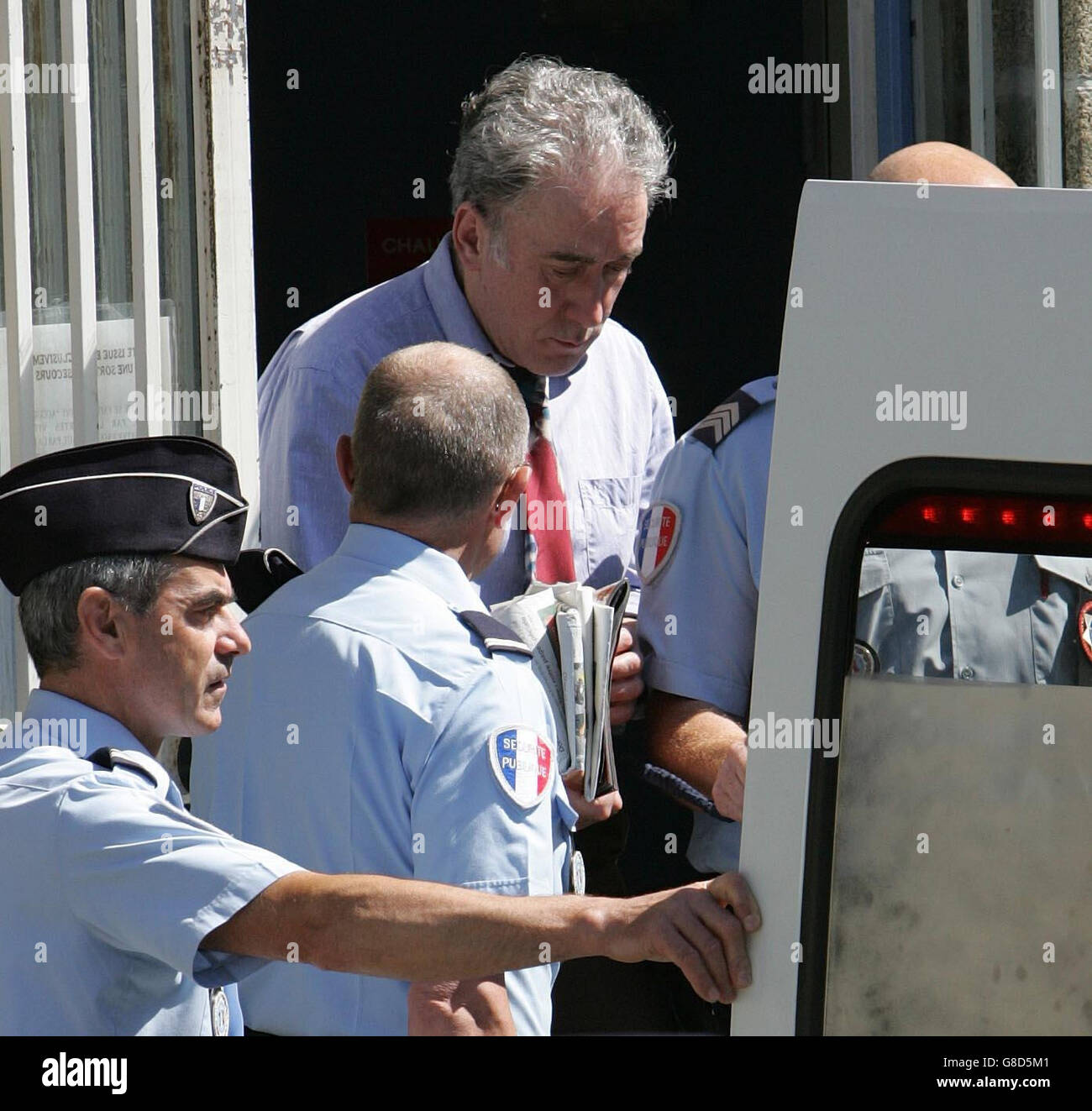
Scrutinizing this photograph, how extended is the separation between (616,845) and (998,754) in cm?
127

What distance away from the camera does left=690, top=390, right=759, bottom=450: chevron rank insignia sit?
247 centimetres

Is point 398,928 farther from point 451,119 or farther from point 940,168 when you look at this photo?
point 451,119

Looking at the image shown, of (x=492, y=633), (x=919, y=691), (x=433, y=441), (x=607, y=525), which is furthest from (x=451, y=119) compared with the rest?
(x=919, y=691)

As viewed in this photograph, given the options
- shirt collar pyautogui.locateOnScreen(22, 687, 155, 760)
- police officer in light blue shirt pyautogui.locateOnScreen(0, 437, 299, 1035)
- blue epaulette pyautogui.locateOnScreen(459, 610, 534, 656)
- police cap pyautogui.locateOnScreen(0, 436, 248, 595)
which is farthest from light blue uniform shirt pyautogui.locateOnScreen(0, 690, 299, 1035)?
blue epaulette pyautogui.locateOnScreen(459, 610, 534, 656)

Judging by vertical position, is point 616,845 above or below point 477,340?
below

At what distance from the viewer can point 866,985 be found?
1.52 metres

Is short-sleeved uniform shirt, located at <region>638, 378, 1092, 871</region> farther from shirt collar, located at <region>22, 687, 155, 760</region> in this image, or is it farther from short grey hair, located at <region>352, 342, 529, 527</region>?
shirt collar, located at <region>22, 687, 155, 760</region>

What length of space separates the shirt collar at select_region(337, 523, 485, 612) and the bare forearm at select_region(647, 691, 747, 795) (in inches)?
13.5

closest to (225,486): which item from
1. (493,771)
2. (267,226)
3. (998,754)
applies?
(493,771)

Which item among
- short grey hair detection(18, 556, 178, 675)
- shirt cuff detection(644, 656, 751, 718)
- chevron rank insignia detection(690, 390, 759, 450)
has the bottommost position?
shirt cuff detection(644, 656, 751, 718)

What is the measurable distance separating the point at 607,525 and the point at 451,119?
2.86m
